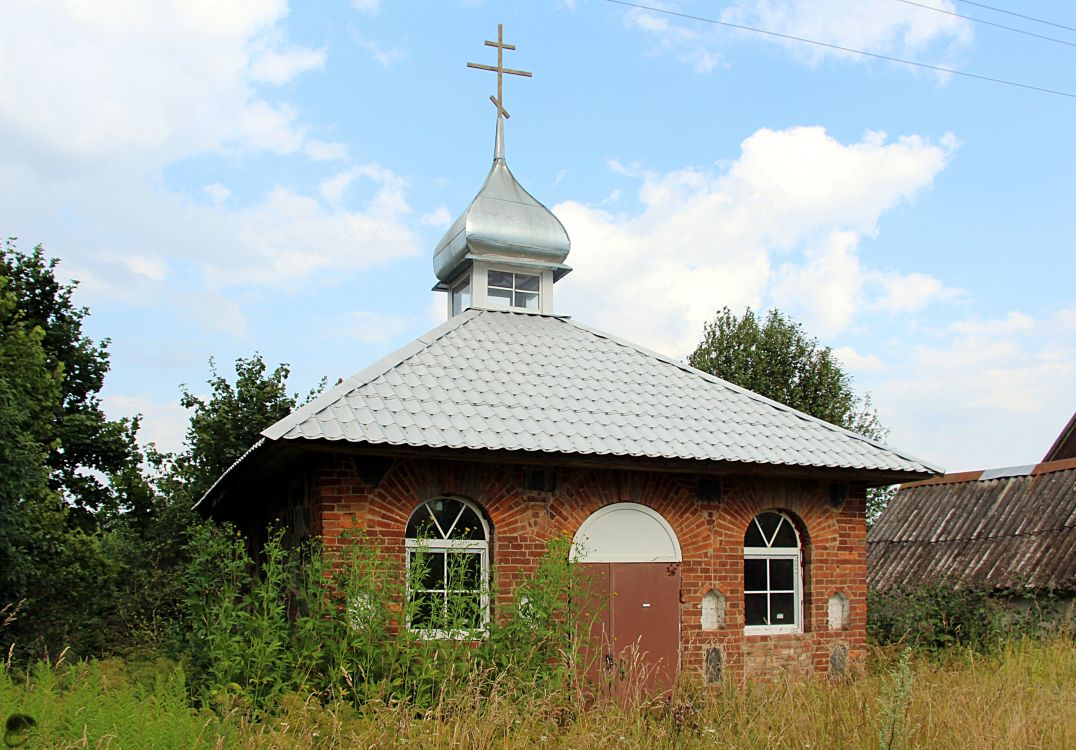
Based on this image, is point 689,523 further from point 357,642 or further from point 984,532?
point 984,532

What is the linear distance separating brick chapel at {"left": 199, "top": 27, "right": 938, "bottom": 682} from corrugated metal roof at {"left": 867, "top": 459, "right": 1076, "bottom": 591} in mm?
4737

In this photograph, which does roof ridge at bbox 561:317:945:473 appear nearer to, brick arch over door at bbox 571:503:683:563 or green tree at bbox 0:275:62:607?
brick arch over door at bbox 571:503:683:563

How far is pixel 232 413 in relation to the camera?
2242cm

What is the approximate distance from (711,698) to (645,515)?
2.62 metres

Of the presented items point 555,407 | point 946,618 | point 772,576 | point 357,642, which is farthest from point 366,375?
point 946,618

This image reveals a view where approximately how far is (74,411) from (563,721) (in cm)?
1930

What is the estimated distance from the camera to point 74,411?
78.3 feet

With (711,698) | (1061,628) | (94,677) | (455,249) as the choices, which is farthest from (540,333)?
(1061,628)

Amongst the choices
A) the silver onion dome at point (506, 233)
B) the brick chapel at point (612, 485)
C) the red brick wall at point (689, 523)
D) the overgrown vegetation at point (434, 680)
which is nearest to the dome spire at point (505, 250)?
the silver onion dome at point (506, 233)

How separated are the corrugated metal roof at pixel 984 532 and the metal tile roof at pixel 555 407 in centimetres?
472

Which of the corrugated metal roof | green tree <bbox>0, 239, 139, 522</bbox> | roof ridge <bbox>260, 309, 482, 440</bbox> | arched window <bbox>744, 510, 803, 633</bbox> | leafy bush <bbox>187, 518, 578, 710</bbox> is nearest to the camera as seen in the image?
leafy bush <bbox>187, 518, 578, 710</bbox>

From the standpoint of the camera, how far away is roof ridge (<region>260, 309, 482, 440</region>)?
30.9 feet

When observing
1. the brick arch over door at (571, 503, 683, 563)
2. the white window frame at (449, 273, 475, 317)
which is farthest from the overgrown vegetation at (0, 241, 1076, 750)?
the white window frame at (449, 273, 475, 317)

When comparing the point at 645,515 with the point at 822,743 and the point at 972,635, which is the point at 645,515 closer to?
the point at 822,743
